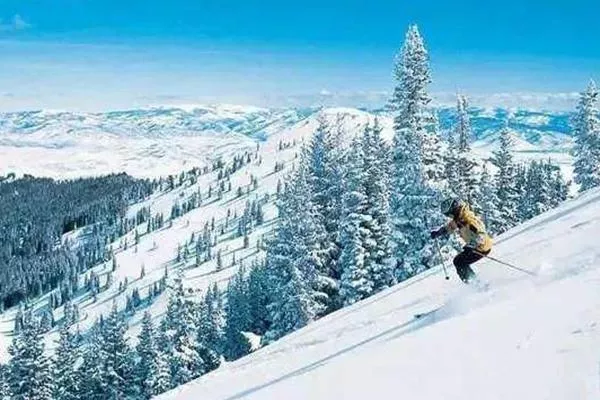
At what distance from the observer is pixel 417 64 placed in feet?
127

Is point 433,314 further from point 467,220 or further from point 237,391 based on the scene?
point 237,391

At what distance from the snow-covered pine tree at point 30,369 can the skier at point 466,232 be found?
44.0 meters

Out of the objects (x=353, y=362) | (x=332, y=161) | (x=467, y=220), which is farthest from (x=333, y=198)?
(x=353, y=362)

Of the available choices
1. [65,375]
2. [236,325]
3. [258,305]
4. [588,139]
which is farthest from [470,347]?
[258,305]

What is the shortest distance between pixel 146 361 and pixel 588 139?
122 ft

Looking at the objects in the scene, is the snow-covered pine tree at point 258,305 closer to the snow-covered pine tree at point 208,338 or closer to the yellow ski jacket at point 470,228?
the snow-covered pine tree at point 208,338

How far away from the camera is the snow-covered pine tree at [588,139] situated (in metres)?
52.9

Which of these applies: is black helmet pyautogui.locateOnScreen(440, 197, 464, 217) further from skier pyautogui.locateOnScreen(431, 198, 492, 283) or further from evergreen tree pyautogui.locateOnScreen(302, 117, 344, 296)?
evergreen tree pyautogui.locateOnScreen(302, 117, 344, 296)

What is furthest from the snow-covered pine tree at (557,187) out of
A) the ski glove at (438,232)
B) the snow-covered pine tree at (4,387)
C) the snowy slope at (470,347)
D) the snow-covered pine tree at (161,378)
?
the ski glove at (438,232)

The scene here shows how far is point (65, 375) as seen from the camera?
2168 inches

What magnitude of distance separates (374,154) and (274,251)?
8.41 meters

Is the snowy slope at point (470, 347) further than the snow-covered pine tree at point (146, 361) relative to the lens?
No

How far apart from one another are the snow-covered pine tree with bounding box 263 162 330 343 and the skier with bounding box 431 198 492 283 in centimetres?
2358

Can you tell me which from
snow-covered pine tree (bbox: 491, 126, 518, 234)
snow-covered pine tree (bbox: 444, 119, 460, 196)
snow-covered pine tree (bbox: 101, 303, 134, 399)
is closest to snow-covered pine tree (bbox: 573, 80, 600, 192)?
snow-covered pine tree (bbox: 491, 126, 518, 234)
